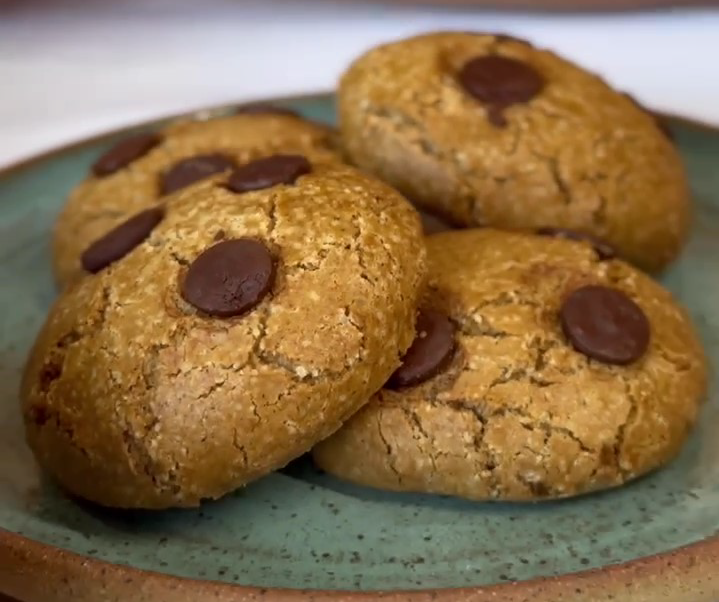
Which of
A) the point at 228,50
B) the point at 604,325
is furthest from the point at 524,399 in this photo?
the point at 228,50

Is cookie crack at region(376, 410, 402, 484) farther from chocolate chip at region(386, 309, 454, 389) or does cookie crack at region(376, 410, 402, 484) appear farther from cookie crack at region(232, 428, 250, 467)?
cookie crack at region(232, 428, 250, 467)

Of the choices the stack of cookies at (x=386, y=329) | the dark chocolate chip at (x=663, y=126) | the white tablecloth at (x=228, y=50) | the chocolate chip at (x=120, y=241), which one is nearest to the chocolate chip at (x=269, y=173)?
the stack of cookies at (x=386, y=329)

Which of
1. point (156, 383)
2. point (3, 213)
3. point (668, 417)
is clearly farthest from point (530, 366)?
point (3, 213)

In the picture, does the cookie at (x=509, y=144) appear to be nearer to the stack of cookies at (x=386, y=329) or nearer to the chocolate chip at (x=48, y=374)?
the stack of cookies at (x=386, y=329)

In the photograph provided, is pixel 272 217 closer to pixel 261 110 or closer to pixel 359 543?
pixel 359 543

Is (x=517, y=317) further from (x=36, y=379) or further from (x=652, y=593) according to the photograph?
(x=36, y=379)

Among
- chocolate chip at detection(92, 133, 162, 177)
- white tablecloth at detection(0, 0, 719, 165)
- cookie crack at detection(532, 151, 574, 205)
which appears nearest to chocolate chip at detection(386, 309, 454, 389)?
cookie crack at detection(532, 151, 574, 205)

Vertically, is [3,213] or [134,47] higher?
[3,213]
